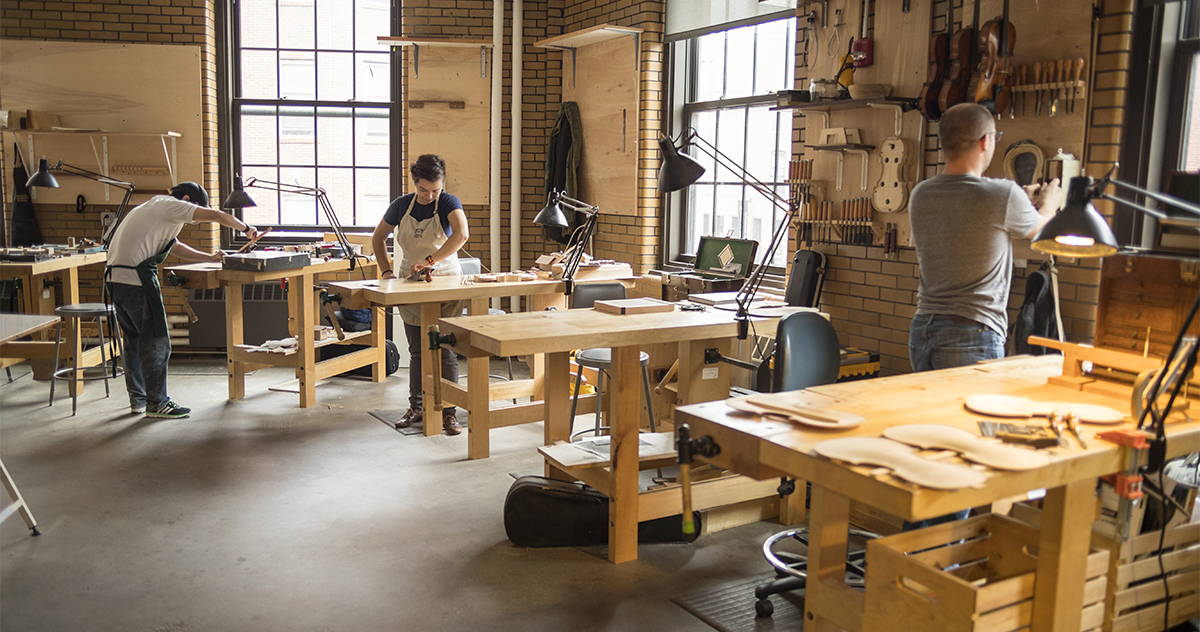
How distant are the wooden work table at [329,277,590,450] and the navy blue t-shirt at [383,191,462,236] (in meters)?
0.35

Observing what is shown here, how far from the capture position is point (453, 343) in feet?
12.2

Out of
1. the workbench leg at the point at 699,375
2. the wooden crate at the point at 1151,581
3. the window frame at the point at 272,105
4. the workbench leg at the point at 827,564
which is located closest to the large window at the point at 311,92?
the window frame at the point at 272,105

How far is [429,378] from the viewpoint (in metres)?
5.25

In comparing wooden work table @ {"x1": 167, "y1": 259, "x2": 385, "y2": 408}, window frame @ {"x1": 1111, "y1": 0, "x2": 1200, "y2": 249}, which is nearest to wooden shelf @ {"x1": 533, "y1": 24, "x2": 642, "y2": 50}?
wooden work table @ {"x1": 167, "y1": 259, "x2": 385, "y2": 408}

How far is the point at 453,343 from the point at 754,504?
1.45 metres

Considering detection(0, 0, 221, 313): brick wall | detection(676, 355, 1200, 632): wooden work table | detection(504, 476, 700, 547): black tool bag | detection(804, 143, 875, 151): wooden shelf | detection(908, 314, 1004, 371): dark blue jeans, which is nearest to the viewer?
detection(676, 355, 1200, 632): wooden work table

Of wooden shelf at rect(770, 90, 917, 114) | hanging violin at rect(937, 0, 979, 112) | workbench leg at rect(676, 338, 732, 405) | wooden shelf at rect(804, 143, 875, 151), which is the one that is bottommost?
workbench leg at rect(676, 338, 732, 405)

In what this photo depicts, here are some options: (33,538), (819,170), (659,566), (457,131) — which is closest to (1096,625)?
(659,566)

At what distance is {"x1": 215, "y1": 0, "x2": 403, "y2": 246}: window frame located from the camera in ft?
24.9

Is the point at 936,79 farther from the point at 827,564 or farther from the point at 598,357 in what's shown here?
the point at 827,564

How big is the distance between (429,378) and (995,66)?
10.8ft

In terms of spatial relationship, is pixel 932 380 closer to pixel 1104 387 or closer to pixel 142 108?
pixel 1104 387

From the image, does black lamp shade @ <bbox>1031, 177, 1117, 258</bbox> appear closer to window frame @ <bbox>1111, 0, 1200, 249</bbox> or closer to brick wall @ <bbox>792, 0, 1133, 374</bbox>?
brick wall @ <bbox>792, 0, 1133, 374</bbox>

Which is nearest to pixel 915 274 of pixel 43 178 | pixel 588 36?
pixel 588 36
